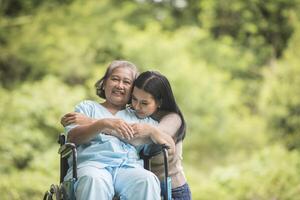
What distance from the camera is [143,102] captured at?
2469mm

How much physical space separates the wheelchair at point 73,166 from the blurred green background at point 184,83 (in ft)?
11.0

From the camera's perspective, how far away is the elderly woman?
218 cm

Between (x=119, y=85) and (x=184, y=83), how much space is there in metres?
4.87

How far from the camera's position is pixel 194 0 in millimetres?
10594

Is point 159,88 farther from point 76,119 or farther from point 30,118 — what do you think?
point 30,118

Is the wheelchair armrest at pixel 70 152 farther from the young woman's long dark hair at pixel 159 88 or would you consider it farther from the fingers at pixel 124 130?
the young woman's long dark hair at pixel 159 88

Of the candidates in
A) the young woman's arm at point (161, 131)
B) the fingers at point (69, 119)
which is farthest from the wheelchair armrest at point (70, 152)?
the young woman's arm at point (161, 131)

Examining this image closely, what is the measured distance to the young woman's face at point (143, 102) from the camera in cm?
246

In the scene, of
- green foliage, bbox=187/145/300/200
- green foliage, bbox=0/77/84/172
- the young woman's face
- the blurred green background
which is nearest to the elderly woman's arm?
the young woman's face

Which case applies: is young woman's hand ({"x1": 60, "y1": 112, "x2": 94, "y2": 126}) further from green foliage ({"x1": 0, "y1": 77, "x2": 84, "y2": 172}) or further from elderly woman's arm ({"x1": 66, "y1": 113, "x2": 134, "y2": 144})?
green foliage ({"x1": 0, "y1": 77, "x2": 84, "y2": 172})

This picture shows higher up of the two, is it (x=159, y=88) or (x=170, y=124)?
(x=159, y=88)

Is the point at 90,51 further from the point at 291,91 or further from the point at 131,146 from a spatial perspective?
the point at 131,146

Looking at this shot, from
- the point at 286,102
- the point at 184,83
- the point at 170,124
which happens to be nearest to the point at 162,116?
the point at 170,124

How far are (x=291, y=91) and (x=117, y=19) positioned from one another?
11.1ft
